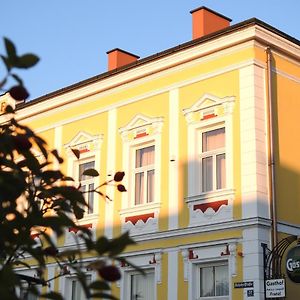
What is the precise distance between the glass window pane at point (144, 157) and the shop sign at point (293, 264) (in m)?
4.64

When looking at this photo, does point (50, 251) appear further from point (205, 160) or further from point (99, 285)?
point (205, 160)

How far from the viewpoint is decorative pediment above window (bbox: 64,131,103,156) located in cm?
1862

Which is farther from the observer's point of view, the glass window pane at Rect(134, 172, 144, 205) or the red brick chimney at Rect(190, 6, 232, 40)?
the red brick chimney at Rect(190, 6, 232, 40)

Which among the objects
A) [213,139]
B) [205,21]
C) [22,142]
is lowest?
[22,142]

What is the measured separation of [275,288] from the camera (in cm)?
1343

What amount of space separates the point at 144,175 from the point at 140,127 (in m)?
1.20

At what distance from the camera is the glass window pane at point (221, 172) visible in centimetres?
1538

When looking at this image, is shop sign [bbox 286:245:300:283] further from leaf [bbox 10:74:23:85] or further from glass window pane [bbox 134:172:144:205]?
leaf [bbox 10:74:23:85]

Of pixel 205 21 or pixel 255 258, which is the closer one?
pixel 255 258

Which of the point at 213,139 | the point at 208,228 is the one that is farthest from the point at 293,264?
the point at 213,139

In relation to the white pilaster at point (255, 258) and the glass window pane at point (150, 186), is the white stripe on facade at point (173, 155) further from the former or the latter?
the white pilaster at point (255, 258)

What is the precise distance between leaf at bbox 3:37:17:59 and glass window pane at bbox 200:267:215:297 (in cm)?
1270

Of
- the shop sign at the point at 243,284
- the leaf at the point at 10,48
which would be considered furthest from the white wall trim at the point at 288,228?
the leaf at the point at 10,48

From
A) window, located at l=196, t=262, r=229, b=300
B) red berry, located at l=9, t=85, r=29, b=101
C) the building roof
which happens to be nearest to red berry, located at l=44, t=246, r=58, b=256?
red berry, located at l=9, t=85, r=29, b=101
